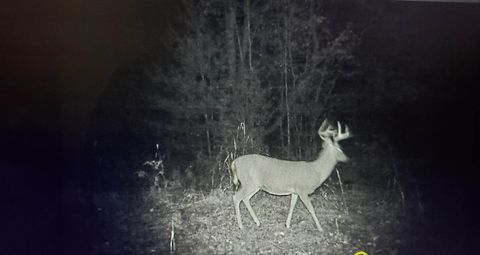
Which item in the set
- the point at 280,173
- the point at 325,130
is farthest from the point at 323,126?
the point at 280,173

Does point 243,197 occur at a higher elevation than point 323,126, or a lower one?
lower

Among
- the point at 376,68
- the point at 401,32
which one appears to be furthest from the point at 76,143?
the point at 401,32

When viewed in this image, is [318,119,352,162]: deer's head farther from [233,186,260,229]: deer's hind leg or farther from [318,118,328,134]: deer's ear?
[233,186,260,229]: deer's hind leg

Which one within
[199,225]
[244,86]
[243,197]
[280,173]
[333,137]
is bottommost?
[199,225]

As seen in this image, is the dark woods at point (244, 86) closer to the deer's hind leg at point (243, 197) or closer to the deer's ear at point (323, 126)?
the deer's ear at point (323, 126)

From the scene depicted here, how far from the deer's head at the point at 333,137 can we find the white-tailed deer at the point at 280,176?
0.02 m

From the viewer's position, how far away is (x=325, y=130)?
90.1 inches

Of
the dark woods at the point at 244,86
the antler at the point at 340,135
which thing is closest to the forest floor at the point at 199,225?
the dark woods at the point at 244,86

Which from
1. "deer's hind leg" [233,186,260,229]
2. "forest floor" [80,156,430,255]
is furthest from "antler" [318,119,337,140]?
"deer's hind leg" [233,186,260,229]

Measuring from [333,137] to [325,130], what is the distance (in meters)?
0.05

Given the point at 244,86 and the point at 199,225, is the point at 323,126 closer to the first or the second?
the point at 244,86

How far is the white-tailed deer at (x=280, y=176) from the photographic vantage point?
2.25 m

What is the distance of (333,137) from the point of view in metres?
2.29

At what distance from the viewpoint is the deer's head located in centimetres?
229
